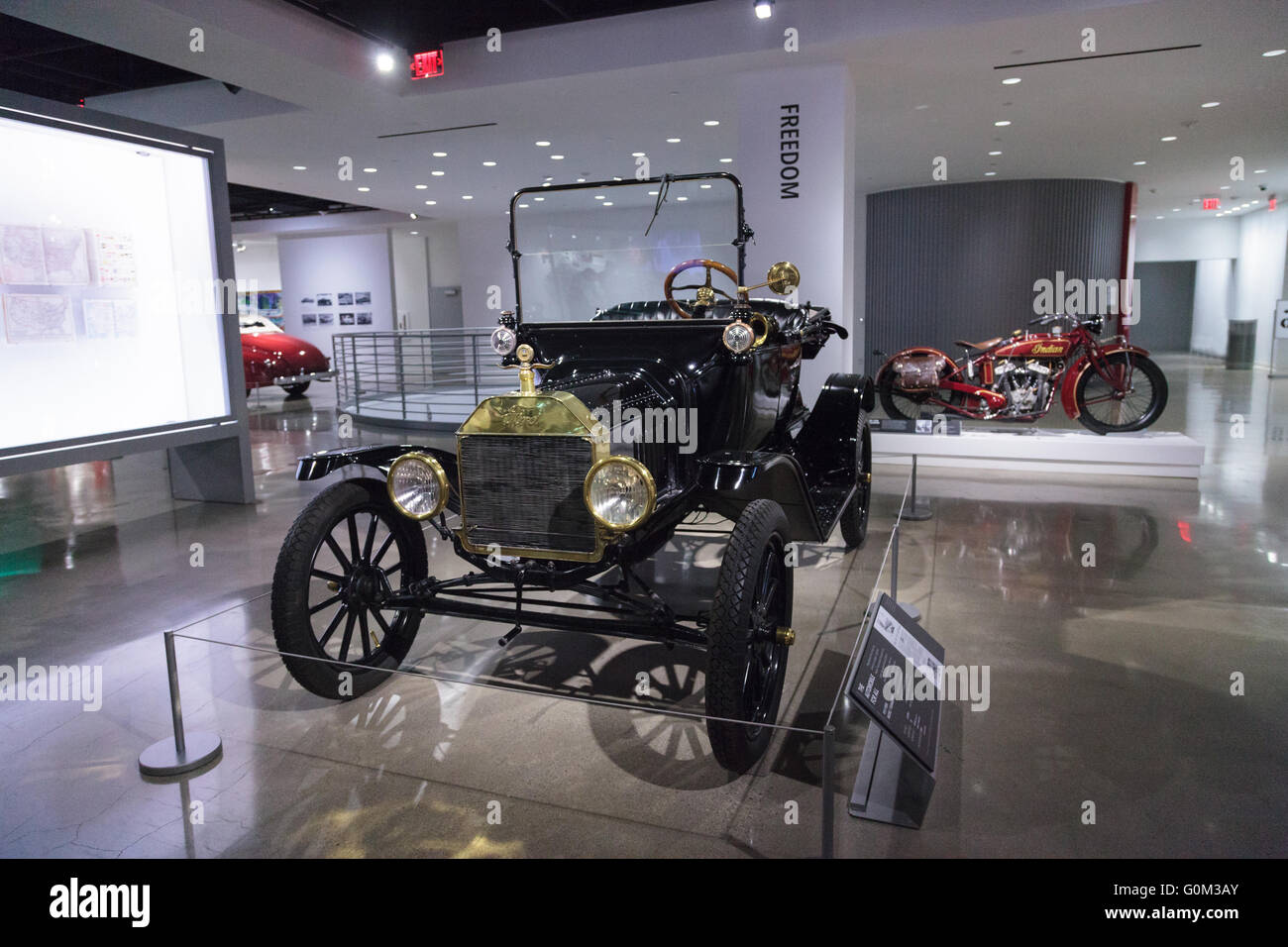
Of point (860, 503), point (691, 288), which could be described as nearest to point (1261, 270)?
point (860, 503)

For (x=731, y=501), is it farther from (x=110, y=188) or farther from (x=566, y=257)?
(x=110, y=188)

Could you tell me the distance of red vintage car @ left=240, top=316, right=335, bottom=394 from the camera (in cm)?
1196

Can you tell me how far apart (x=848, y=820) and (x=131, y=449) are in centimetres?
508

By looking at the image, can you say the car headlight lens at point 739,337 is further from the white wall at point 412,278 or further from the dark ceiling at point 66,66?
the white wall at point 412,278

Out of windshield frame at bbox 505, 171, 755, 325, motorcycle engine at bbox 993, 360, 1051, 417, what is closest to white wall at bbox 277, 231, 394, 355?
motorcycle engine at bbox 993, 360, 1051, 417

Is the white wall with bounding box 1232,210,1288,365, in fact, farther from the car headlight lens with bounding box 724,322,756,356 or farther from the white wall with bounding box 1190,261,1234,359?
the car headlight lens with bounding box 724,322,756,356

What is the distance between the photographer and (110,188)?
5176 millimetres

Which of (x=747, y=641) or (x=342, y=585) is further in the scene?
(x=342, y=585)

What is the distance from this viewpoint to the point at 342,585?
2.92 m

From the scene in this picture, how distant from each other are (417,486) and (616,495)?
2.45 feet

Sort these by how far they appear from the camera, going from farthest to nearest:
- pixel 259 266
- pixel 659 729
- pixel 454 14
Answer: pixel 259 266
pixel 454 14
pixel 659 729

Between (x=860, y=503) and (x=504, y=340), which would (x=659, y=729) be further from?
(x=860, y=503)
